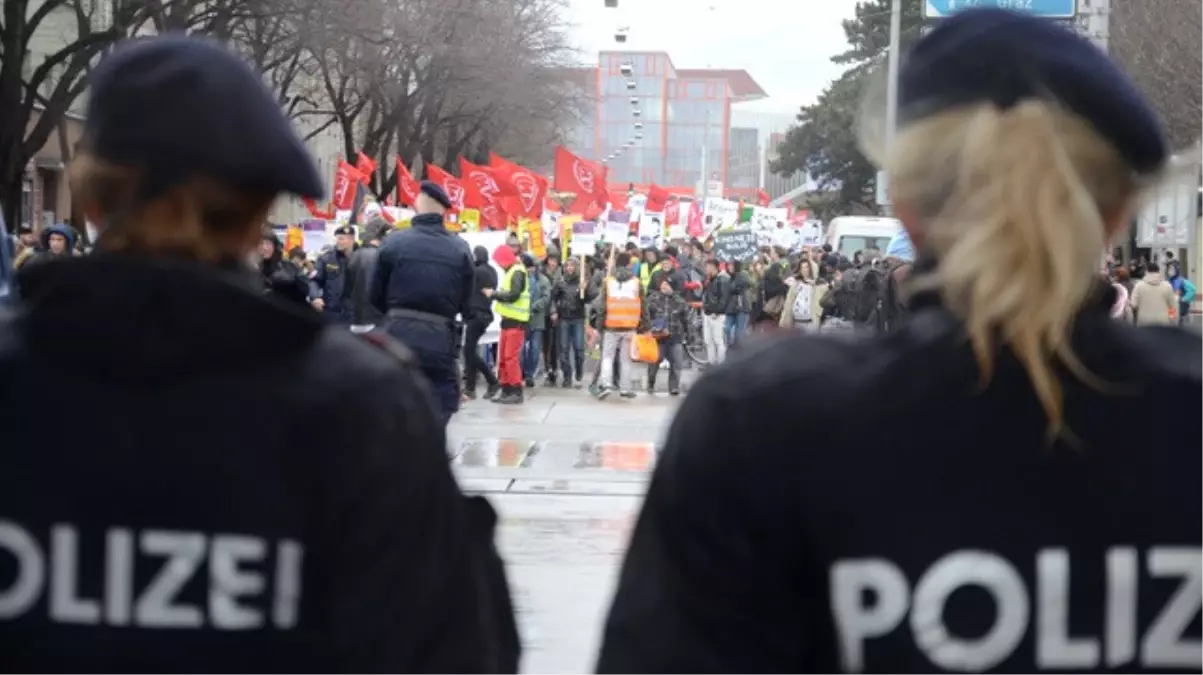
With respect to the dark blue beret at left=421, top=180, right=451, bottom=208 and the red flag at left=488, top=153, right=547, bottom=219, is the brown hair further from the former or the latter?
the red flag at left=488, top=153, right=547, bottom=219

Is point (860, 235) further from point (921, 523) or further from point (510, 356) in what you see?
point (921, 523)

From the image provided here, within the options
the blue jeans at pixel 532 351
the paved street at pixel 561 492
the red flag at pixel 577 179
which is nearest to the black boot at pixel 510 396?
the paved street at pixel 561 492

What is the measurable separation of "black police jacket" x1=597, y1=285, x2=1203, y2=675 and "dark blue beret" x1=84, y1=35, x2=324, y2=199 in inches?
25.6

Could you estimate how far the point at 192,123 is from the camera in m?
2.28

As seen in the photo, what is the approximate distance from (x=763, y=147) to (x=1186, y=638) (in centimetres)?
18746

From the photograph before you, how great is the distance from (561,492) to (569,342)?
387 inches

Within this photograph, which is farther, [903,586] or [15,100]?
[15,100]

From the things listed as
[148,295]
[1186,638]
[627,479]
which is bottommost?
[627,479]

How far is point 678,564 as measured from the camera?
6.42 ft

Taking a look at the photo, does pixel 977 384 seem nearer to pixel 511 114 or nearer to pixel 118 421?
pixel 118 421

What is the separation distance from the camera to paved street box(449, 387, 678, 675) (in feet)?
27.8

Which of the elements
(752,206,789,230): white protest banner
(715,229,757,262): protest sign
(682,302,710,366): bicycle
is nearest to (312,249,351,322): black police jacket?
(682,302,710,366): bicycle

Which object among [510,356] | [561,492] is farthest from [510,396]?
[561,492]

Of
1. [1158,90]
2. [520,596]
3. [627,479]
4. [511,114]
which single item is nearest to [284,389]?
[520,596]
